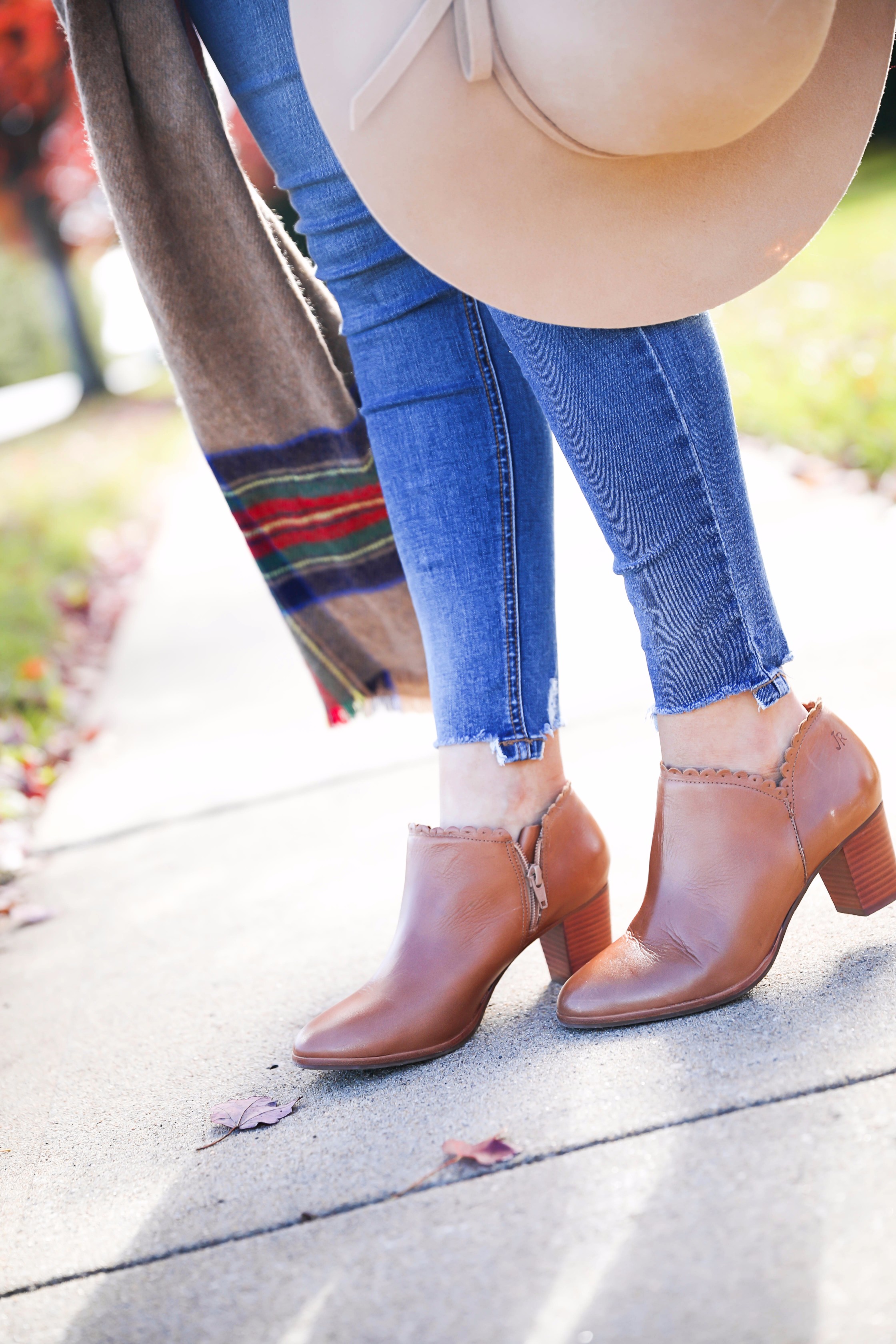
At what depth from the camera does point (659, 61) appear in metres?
0.92

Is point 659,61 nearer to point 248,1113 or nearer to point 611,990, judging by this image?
point 611,990

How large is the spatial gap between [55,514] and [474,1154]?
5.99 metres

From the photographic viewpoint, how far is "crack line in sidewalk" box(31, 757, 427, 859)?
210 centimetres

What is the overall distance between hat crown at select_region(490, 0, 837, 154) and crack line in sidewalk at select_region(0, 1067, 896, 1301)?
0.80 metres

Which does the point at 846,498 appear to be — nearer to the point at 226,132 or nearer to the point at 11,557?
the point at 226,132

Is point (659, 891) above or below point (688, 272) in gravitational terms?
below

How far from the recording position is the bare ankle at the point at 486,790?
1179 millimetres

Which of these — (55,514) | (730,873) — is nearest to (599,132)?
(730,873)

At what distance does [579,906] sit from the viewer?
1229mm

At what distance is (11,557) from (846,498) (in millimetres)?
3643

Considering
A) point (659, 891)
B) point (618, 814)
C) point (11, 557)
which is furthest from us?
point (11, 557)

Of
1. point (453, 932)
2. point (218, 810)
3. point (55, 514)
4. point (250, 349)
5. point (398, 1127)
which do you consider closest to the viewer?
point (398, 1127)

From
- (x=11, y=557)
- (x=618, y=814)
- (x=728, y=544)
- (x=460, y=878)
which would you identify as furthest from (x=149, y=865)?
(x=11, y=557)

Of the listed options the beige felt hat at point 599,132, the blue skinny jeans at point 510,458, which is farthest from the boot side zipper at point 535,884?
the beige felt hat at point 599,132
